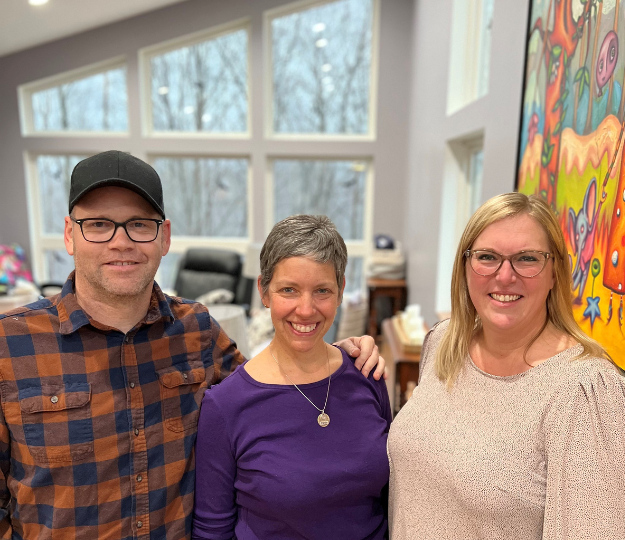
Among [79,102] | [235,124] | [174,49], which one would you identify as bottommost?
[235,124]

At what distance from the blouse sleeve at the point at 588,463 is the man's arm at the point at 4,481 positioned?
112 centimetres

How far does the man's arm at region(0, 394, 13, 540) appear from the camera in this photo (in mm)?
1063

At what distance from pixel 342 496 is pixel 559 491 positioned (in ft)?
1.51

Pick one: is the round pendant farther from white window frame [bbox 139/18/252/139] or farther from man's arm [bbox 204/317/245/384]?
white window frame [bbox 139/18/252/139]

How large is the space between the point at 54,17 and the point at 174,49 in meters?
1.22

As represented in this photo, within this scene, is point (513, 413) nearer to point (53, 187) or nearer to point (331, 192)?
point (331, 192)

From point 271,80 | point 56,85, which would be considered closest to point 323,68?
point 271,80

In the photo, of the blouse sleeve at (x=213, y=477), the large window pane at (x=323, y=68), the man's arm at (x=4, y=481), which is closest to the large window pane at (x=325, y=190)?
the large window pane at (x=323, y=68)

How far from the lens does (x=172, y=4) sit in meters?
5.36

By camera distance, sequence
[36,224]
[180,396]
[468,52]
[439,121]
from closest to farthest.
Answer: [180,396]
[468,52]
[439,121]
[36,224]

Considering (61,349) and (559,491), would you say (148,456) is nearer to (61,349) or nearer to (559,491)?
(61,349)

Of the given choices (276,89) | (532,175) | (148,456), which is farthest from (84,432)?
(276,89)

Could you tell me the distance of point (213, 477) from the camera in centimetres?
116

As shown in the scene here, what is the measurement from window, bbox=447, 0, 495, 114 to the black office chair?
8.39ft
